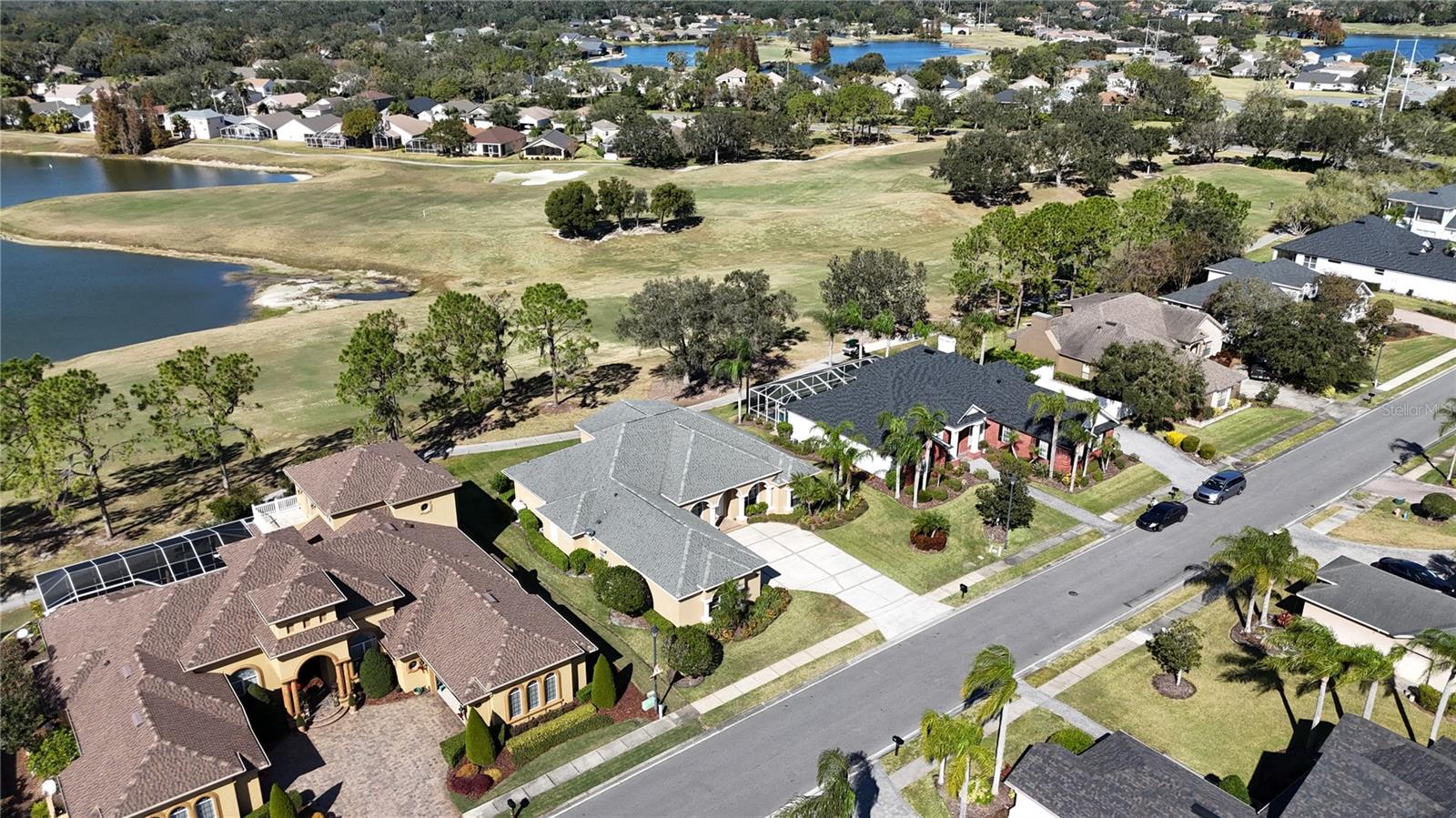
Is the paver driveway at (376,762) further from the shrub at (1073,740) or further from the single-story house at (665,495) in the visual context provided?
the shrub at (1073,740)

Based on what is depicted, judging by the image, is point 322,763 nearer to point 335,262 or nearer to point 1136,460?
point 1136,460

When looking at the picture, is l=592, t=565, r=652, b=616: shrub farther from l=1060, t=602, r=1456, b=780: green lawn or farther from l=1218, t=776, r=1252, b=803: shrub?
l=1218, t=776, r=1252, b=803: shrub

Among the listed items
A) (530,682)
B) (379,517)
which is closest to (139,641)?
(379,517)

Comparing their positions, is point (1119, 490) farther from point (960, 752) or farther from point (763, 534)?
point (960, 752)

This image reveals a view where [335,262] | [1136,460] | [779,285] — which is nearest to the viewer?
[1136,460]

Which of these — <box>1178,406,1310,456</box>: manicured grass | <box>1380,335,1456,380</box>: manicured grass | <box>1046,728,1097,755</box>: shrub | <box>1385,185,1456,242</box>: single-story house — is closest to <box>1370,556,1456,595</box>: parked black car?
<box>1178,406,1310,456</box>: manicured grass

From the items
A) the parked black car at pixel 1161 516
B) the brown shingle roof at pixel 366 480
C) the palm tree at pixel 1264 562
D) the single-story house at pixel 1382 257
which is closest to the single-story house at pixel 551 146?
the single-story house at pixel 1382 257
